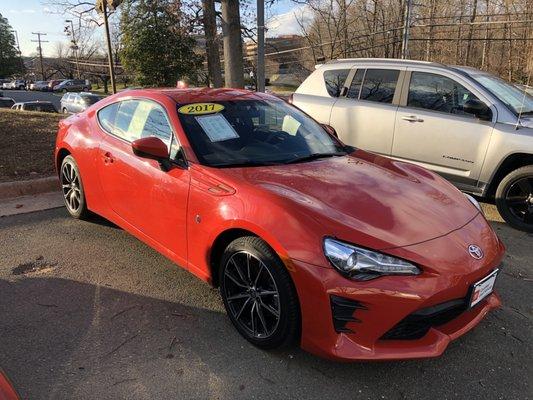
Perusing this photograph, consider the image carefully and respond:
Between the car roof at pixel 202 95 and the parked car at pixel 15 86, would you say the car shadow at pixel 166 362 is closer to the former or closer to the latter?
the car roof at pixel 202 95

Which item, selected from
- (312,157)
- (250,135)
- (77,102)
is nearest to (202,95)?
(250,135)

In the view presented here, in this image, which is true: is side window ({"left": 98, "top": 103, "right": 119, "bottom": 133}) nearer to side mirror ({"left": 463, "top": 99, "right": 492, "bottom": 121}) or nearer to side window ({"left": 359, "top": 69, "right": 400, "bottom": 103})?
side window ({"left": 359, "top": 69, "right": 400, "bottom": 103})

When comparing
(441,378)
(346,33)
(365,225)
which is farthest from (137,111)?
(346,33)

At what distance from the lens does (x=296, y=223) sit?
8.36 ft

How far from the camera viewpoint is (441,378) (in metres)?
2.61

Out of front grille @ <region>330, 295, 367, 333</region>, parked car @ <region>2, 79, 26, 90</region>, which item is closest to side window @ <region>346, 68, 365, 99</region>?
front grille @ <region>330, 295, 367, 333</region>

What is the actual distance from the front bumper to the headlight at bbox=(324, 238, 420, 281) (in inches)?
1.3

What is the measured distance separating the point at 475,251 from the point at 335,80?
449 cm

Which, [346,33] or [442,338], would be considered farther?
[346,33]

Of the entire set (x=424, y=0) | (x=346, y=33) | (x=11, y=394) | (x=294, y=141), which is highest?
(x=424, y=0)

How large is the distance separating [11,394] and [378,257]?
66.4 inches

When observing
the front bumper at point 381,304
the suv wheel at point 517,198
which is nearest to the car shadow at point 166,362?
the front bumper at point 381,304

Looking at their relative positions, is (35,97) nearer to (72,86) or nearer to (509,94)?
(72,86)

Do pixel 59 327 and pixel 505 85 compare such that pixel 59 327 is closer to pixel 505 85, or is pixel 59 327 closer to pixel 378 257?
pixel 378 257
